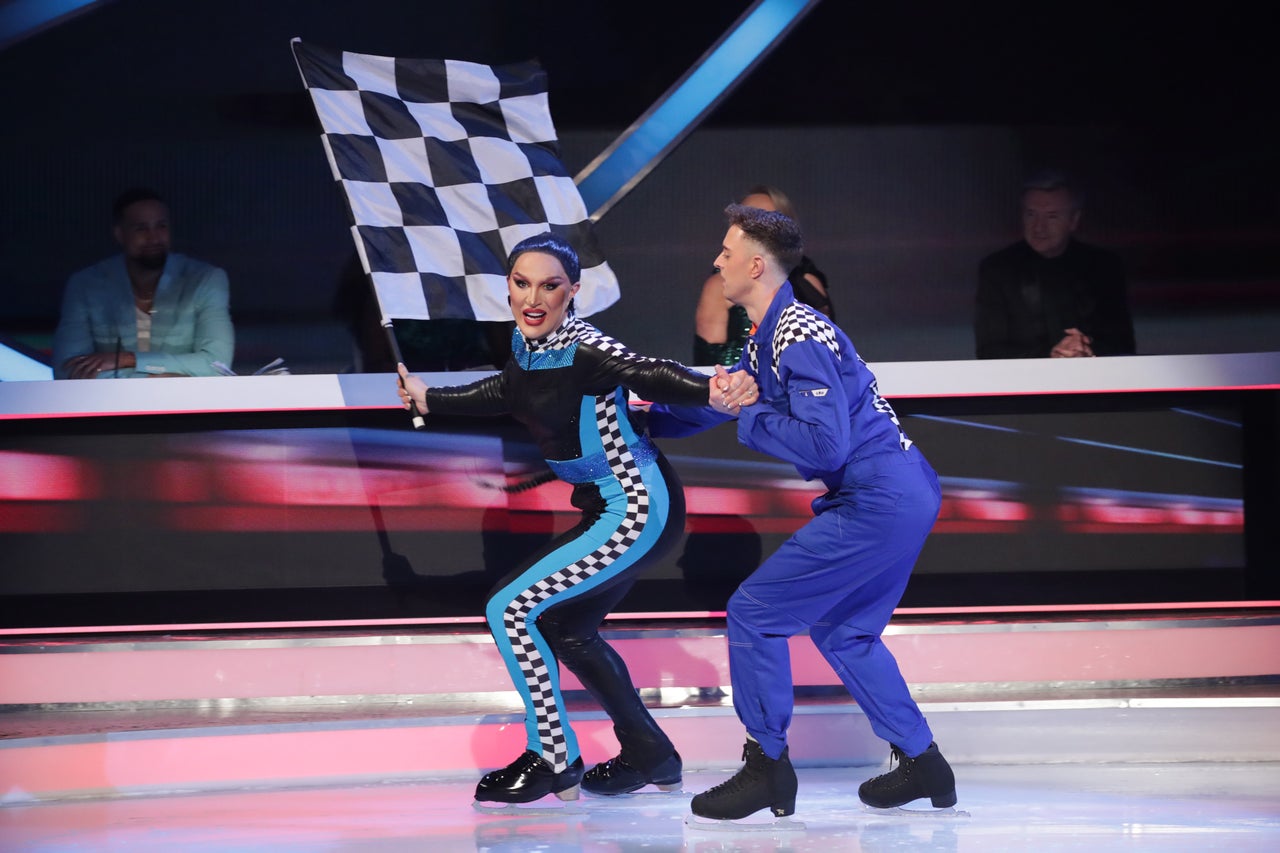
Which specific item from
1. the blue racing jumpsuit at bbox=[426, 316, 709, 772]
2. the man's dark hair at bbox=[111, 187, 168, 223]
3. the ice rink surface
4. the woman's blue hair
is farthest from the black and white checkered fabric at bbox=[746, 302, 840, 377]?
the man's dark hair at bbox=[111, 187, 168, 223]

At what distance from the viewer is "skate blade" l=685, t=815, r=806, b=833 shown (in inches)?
126

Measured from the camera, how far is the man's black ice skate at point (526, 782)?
3332 mm

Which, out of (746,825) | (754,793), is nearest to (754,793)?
(754,793)

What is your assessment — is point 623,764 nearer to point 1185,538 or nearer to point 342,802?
point 342,802

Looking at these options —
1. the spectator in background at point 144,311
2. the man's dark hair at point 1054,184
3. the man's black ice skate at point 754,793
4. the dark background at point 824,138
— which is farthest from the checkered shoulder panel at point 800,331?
the spectator in background at point 144,311

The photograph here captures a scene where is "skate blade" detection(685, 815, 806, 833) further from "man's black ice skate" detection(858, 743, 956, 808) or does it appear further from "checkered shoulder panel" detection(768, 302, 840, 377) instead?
"checkered shoulder panel" detection(768, 302, 840, 377)

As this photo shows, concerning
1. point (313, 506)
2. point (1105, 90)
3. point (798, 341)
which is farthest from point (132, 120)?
point (1105, 90)

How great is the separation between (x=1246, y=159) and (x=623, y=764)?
12.1 ft

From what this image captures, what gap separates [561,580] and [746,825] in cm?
83

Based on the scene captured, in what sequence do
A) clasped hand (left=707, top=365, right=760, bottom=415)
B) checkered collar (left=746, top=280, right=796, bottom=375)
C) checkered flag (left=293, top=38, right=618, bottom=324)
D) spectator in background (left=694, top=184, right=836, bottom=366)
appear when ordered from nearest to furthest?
1. clasped hand (left=707, top=365, right=760, bottom=415)
2. checkered collar (left=746, top=280, right=796, bottom=375)
3. checkered flag (left=293, top=38, right=618, bottom=324)
4. spectator in background (left=694, top=184, right=836, bottom=366)

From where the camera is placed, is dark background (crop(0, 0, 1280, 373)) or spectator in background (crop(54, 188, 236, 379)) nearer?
spectator in background (crop(54, 188, 236, 379))

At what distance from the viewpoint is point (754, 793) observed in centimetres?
319

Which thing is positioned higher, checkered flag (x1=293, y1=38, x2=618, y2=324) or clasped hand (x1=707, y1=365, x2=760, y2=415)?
checkered flag (x1=293, y1=38, x2=618, y2=324)

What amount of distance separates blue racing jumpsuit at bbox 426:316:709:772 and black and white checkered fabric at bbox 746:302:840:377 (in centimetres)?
31
